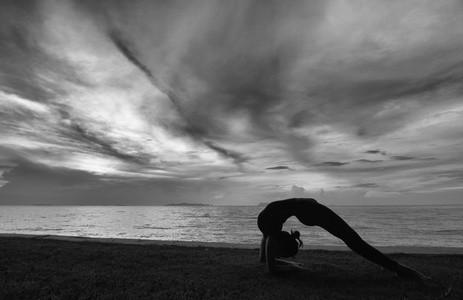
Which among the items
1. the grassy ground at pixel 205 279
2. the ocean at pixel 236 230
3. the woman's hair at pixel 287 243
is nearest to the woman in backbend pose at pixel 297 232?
the woman's hair at pixel 287 243

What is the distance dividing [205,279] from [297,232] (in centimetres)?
313

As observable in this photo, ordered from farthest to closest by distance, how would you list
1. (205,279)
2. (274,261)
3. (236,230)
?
1. (236,230)
2. (274,261)
3. (205,279)

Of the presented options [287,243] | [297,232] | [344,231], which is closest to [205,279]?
[287,243]

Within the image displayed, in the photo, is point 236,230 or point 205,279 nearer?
point 205,279

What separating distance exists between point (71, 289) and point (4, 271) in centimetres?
391

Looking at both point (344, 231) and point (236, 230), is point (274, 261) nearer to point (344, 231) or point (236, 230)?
point (344, 231)

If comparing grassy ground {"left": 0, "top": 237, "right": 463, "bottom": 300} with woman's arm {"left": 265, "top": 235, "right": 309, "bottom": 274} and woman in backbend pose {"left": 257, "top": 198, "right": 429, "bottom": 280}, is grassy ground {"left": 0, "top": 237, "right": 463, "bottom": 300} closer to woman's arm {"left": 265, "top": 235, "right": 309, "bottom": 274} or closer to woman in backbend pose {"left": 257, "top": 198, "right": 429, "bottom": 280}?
woman's arm {"left": 265, "top": 235, "right": 309, "bottom": 274}

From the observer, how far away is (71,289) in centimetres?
745

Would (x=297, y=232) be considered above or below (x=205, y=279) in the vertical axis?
above

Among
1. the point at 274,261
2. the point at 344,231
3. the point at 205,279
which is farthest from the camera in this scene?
the point at 274,261

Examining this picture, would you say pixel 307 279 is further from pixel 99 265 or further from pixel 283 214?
pixel 99 265

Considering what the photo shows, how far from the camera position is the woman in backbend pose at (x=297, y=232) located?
8773 mm

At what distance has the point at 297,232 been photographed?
9.01m

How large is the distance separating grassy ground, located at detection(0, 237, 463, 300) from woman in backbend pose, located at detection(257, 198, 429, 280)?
0.50 metres
